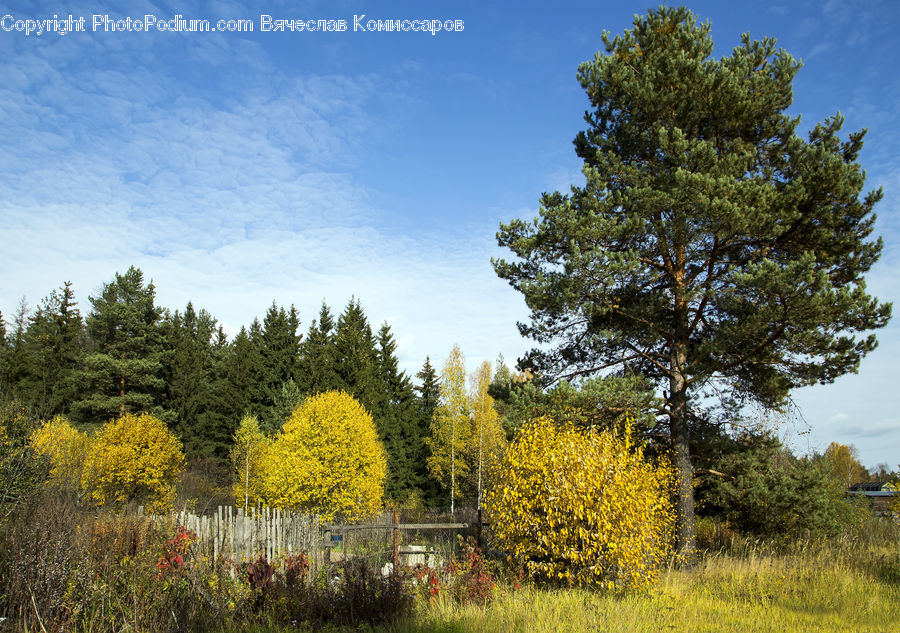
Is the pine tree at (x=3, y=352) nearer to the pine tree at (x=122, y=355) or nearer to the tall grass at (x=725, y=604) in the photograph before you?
the pine tree at (x=122, y=355)

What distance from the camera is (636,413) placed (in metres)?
11.4

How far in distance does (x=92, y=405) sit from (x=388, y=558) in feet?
83.8

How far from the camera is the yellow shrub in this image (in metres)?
8.81

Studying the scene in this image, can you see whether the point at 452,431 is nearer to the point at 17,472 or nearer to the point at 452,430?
the point at 452,430

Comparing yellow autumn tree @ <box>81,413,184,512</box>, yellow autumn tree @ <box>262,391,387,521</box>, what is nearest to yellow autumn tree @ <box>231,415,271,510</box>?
yellow autumn tree @ <box>81,413,184,512</box>

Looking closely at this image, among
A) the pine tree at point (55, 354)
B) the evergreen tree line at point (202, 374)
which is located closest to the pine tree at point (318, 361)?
the evergreen tree line at point (202, 374)

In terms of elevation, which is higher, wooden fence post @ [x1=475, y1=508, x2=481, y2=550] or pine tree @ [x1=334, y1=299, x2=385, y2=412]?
pine tree @ [x1=334, y1=299, x2=385, y2=412]

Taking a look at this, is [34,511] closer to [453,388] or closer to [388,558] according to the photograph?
[388,558]

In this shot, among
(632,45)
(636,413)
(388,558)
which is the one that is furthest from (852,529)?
(632,45)

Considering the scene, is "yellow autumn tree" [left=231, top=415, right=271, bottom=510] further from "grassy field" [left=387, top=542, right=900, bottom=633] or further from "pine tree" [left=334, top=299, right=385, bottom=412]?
"grassy field" [left=387, top=542, right=900, bottom=633]

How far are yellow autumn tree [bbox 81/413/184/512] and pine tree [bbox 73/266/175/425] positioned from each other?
6.56 metres

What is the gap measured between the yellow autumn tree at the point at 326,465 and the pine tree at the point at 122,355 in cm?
1273

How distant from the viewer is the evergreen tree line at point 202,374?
33.8m

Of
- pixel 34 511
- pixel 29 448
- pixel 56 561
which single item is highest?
pixel 29 448
